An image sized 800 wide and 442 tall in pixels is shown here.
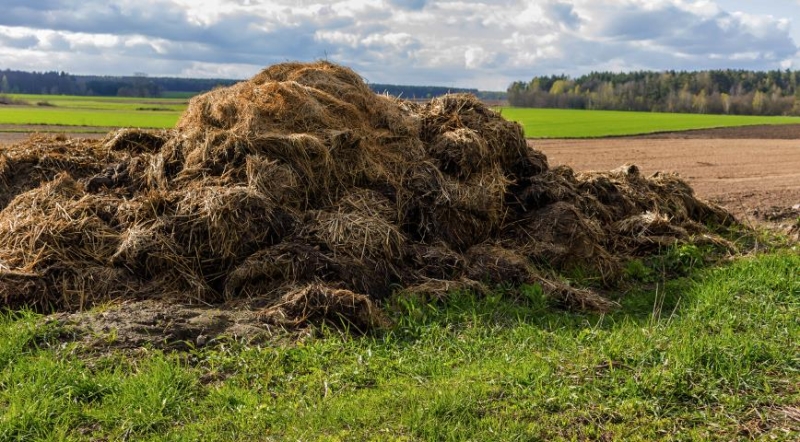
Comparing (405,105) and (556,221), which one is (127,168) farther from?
(556,221)

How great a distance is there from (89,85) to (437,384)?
4713 inches

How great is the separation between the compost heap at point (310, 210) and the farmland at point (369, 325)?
30 mm

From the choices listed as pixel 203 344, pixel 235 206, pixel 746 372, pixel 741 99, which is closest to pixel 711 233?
pixel 746 372

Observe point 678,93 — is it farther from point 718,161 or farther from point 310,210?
point 310,210

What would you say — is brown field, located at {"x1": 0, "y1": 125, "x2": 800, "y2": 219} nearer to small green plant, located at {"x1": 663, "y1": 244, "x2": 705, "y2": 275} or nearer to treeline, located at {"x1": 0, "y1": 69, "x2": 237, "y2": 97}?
small green plant, located at {"x1": 663, "y1": 244, "x2": 705, "y2": 275}

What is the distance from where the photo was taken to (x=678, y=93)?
92812 millimetres

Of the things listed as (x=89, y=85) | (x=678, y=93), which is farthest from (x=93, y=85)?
(x=678, y=93)

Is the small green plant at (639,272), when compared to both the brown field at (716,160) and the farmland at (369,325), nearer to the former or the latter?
the farmland at (369,325)

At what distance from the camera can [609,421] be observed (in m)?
4.03

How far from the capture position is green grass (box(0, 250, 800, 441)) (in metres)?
3.91

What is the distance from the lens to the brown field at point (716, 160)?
13578mm

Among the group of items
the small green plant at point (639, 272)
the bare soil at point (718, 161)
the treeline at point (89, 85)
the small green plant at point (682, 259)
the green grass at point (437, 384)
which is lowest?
the green grass at point (437, 384)

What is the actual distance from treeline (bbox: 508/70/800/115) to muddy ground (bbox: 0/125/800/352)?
44.0 metres

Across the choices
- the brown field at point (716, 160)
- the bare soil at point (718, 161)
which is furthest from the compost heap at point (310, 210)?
the brown field at point (716, 160)
